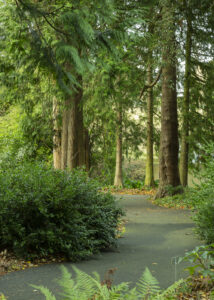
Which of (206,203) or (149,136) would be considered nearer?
(206,203)

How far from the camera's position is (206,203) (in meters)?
7.18

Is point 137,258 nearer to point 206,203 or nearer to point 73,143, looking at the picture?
point 206,203

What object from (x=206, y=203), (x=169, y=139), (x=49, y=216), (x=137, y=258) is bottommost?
(x=137, y=258)

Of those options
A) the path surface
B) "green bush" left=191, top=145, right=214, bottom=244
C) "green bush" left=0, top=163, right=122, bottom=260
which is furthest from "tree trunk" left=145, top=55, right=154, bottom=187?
"green bush" left=0, top=163, right=122, bottom=260

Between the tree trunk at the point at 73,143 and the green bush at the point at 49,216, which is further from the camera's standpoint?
the tree trunk at the point at 73,143

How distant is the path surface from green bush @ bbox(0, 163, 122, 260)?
1.17 feet

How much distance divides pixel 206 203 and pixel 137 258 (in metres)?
1.56

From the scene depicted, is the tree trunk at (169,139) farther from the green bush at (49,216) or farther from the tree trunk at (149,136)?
the green bush at (49,216)

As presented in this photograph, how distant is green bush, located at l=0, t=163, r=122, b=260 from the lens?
6.75 meters

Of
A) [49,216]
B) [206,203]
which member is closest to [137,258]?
[206,203]

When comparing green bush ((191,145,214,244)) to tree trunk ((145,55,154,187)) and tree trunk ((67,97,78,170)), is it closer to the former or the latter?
tree trunk ((67,97,78,170))

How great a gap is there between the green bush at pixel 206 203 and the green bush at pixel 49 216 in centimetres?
172

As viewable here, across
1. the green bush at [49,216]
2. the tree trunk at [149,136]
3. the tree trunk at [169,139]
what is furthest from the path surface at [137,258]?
the tree trunk at [149,136]

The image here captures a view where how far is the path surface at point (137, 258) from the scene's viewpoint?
549cm
